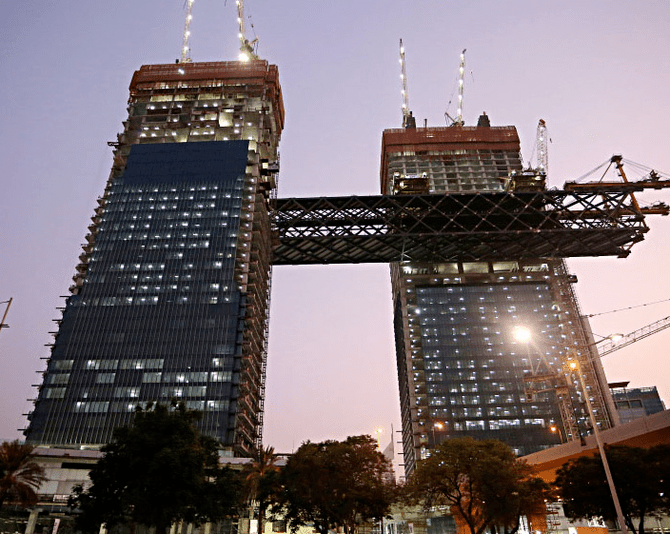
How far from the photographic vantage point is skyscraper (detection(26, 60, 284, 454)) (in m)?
113

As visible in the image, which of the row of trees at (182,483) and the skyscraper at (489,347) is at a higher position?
the skyscraper at (489,347)

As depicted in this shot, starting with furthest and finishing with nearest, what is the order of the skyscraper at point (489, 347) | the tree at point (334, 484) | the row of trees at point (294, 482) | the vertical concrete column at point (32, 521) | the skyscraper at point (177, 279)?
the skyscraper at point (489, 347) < the skyscraper at point (177, 279) < the vertical concrete column at point (32, 521) < the tree at point (334, 484) < the row of trees at point (294, 482)

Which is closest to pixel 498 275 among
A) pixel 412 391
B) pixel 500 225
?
pixel 500 225

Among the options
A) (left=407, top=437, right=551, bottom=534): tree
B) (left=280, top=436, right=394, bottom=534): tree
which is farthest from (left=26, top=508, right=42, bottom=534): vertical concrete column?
(left=407, top=437, right=551, bottom=534): tree

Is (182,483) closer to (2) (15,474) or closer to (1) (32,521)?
(2) (15,474)

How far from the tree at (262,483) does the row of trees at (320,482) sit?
0.82ft

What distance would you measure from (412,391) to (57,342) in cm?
10303

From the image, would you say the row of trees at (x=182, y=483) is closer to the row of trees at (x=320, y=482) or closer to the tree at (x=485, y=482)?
the row of trees at (x=320, y=482)

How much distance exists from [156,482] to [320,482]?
61.0 ft

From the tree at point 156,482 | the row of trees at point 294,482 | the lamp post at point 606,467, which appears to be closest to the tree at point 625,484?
the row of trees at point 294,482

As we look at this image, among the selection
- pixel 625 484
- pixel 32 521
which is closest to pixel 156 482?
pixel 625 484

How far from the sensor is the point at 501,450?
2356 inches

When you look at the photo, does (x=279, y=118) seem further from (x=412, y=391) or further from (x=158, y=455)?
(x=158, y=455)

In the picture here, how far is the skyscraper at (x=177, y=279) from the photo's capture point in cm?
11269
